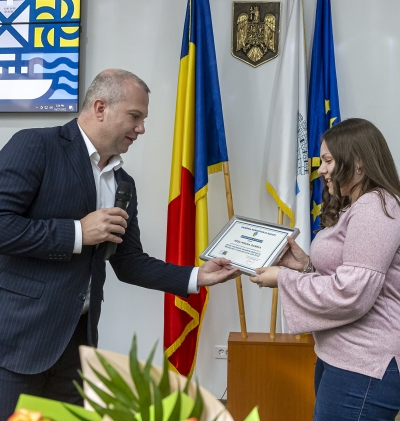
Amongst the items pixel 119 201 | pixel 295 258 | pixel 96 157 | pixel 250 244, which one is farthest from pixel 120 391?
pixel 295 258

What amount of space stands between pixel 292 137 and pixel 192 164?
2.02 ft

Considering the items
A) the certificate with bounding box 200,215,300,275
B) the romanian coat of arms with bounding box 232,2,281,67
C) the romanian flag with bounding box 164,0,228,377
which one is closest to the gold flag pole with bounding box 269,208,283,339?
the romanian flag with bounding box 164,0,228,377

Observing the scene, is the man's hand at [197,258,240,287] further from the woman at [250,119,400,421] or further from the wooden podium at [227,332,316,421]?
the wooden podium at [227,332,316,421]

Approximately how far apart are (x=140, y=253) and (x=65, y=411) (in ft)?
5.22

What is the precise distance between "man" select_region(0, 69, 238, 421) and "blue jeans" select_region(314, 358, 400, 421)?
85 cm

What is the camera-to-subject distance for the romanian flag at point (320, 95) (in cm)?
312

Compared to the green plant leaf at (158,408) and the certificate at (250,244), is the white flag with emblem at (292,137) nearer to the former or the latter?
the certificate at (250,244)

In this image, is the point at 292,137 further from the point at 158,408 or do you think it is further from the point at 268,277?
the point at 158,408

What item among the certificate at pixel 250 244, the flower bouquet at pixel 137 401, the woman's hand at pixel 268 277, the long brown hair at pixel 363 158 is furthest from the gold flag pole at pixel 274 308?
the flower bouquet at pixel 137 401

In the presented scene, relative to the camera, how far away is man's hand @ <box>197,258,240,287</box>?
6.89ft

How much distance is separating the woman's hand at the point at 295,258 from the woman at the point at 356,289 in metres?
0.36

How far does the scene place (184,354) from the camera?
3.09 meters

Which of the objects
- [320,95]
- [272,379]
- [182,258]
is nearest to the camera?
[272,379]

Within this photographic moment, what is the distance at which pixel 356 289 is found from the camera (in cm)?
154
